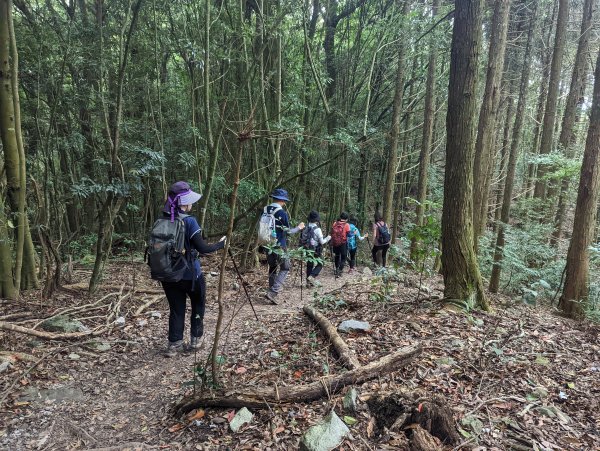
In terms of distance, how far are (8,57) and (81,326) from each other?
3972 mm

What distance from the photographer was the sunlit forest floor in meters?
2.88

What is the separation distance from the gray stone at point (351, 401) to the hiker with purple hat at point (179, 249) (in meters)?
2.02

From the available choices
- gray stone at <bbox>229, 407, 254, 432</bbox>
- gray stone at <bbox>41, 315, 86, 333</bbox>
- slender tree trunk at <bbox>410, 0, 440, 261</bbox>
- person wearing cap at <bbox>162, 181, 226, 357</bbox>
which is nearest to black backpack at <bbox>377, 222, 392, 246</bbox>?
slender tree trunk at <bbox>410, 0, 440, 261</bbox>

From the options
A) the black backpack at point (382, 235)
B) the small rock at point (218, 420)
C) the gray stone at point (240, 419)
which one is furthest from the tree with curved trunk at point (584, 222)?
the small rock at point (218, 420)

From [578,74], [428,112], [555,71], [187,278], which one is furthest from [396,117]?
[187,278]

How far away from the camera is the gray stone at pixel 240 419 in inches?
116

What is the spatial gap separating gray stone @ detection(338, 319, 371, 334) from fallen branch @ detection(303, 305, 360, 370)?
120 millimetres

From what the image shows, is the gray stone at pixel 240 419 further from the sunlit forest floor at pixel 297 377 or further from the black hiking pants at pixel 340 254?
the black hiking pants at pixel 340 254

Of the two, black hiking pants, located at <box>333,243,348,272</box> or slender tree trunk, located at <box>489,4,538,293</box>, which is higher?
slender tree trunk, located at <box>489,4,538,293</box>

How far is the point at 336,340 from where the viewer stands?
4035 millimetres

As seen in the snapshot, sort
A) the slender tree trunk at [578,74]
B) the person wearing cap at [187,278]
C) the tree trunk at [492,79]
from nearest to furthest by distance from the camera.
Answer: the person wearing cap at [187,278], the tree trunk at [492,79], the slender tree trunk at [578,74]

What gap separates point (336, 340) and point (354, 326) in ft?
1.58

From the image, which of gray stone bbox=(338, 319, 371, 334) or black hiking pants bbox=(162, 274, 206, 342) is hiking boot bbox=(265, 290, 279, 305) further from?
gray stone bbox=(338, 319, 371, 334)

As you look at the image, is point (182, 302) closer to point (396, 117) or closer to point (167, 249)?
point (167, 249)
